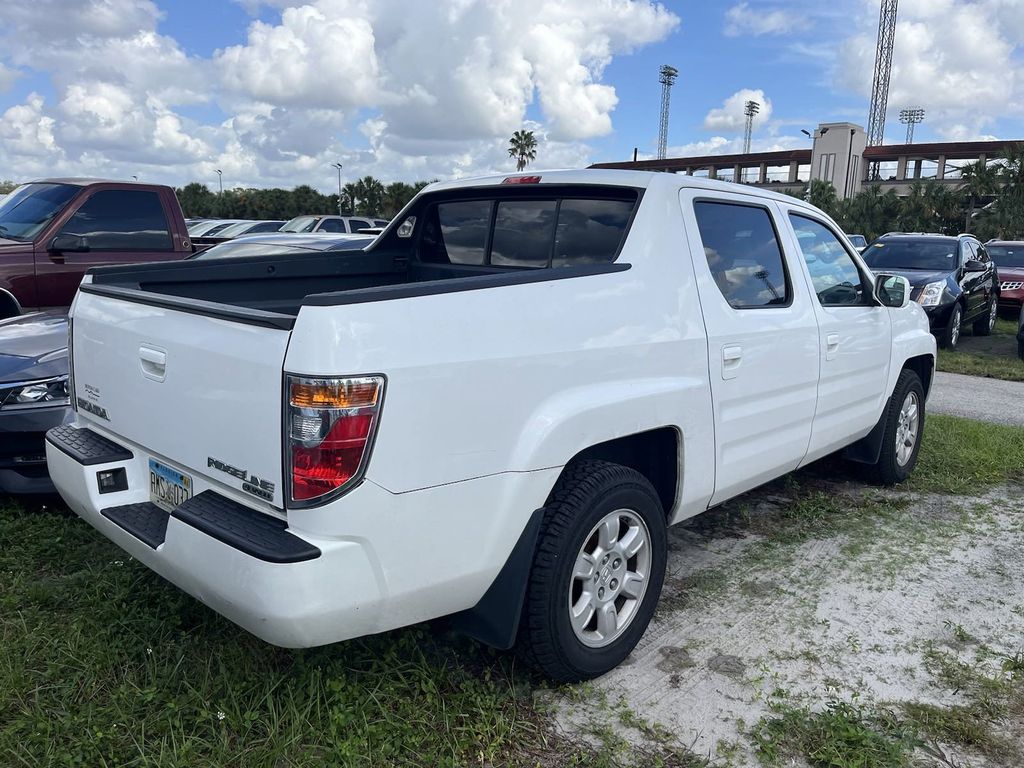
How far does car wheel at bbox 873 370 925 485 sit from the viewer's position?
523 centimetres

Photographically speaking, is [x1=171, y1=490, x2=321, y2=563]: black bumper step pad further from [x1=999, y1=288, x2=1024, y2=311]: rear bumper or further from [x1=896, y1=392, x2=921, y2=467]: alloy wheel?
[x1=999, y1=288, x2=1024, y2=311]: rear bumper

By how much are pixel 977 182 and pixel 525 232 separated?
45784mm

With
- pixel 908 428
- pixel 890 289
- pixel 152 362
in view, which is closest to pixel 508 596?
pixel 152 362

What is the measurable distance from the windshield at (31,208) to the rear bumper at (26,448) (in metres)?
4.44

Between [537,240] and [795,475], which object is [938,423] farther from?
[537,240]

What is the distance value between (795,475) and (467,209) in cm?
306

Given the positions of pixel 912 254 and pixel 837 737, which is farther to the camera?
pixel 912 254

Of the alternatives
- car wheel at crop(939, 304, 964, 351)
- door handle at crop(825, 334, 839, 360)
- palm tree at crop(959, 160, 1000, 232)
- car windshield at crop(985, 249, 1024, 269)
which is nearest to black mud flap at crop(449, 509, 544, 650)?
door handle at crop(825, 334, 839, 360)

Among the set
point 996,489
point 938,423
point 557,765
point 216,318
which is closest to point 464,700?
point 557,765

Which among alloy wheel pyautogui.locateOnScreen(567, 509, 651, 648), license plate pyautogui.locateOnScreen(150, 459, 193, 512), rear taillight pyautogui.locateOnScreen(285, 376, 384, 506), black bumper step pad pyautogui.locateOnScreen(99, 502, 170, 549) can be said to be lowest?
alloy wheel pyautogui.locateOnScreen(567, 509, 651, 648)

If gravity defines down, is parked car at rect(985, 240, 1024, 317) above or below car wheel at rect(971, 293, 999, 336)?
above

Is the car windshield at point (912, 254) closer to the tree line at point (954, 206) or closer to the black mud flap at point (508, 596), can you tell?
the black mud flap at point (508, 596)

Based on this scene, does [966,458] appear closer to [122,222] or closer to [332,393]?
[332,393]

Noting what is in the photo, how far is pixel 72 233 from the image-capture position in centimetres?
782
